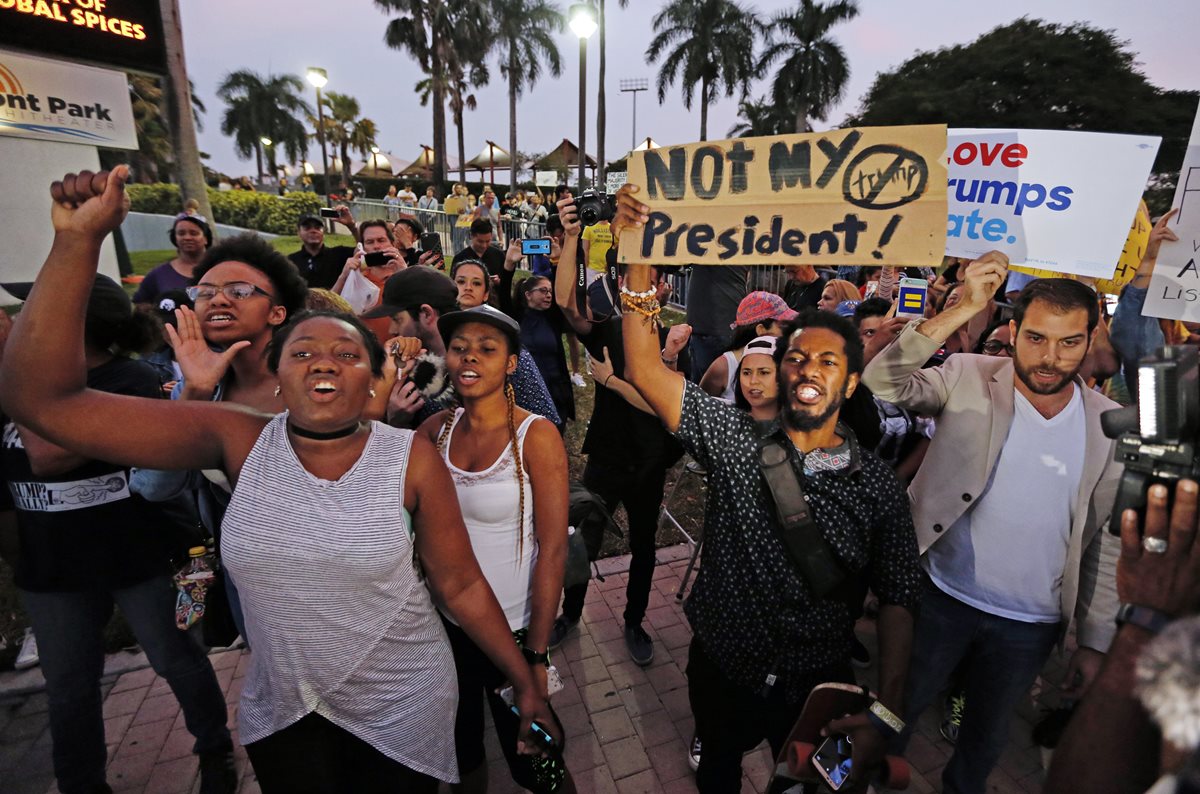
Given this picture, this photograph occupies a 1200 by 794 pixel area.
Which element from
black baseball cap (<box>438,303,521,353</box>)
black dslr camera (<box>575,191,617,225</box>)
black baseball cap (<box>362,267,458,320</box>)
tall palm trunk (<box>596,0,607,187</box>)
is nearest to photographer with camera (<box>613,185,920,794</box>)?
black dslr camera (<box>575,191,617,225</box>)

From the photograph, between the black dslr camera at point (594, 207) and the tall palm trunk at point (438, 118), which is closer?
the black dslr camera at point (594, 207)

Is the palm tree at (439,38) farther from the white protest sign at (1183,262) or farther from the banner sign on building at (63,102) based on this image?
the white protest sign at (1183,262)

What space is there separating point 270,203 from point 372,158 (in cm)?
2634

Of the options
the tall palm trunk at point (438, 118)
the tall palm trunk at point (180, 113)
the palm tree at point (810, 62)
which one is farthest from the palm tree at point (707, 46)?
the tall palm trunk at point (180, 113)

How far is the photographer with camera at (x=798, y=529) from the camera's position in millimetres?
1945

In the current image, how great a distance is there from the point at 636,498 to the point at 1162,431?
9.01 feet

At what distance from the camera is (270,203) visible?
24750 millimetres

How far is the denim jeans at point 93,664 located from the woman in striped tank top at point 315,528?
3.53ft

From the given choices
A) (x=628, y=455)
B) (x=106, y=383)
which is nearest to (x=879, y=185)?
(x=628, y=455)

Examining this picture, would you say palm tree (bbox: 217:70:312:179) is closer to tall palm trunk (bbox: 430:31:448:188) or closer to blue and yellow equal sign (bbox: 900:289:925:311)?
tall palm trunk (bbox: 430:31:448:188)

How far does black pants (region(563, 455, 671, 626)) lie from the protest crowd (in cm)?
52

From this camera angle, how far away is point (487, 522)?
2.29 m

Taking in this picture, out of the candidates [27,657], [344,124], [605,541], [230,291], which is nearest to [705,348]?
[605,541]

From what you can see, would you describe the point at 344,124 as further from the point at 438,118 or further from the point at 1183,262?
the point at 1183,262
